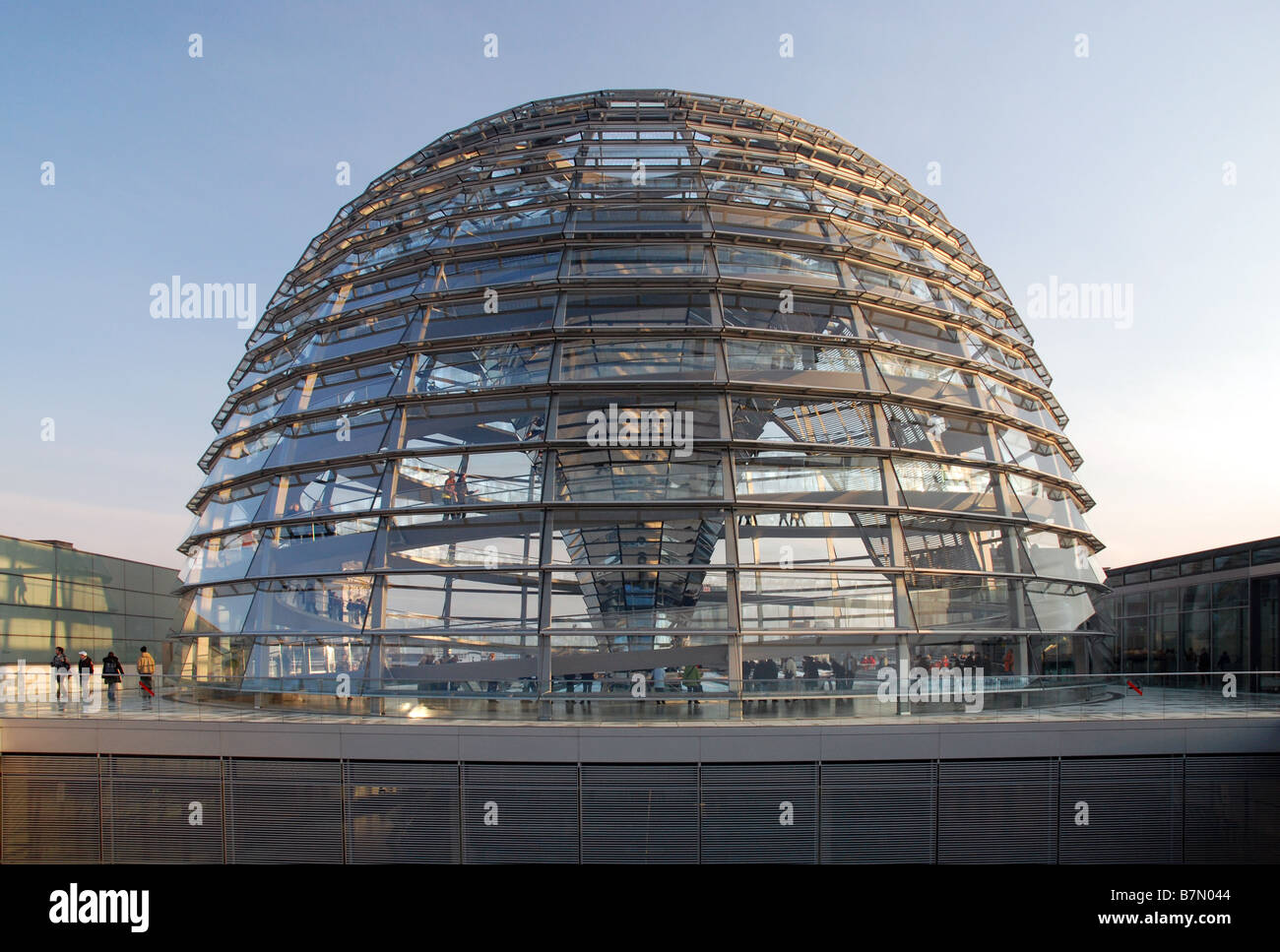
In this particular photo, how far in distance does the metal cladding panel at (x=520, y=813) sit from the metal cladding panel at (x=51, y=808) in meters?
7.08

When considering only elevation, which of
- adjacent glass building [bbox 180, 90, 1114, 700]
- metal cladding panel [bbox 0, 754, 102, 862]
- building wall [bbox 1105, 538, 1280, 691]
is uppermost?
adjacent glass building [bbox 180, 90, 1114, 700]

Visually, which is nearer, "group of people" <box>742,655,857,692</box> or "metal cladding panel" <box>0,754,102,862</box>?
"metal cladding panel" <box>0,754,102,862</box>

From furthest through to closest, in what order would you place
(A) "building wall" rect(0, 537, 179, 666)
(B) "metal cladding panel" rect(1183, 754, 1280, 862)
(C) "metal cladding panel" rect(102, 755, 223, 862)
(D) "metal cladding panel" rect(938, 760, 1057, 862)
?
(A) "building wall" rect(0, 537, 179, 666) < (C) "metal cladding panel" rect(102, 755, 223, 862) < (B) "metal cladding panel" rect(1183, 754, 1280, 862) < (D) "metal cladding panel" rect(938, 760, 1057, 862)

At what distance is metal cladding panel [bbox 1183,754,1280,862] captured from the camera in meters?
15.0

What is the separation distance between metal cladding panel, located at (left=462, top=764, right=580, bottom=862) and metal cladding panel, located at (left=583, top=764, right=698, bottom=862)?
0.99ft

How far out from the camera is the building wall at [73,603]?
3322cm

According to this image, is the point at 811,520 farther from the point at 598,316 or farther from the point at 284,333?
the point at 284,333

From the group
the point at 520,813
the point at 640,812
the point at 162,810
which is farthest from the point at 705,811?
the point at 162,810

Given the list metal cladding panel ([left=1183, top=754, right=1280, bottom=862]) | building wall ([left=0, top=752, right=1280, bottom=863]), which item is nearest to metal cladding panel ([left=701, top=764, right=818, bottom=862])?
building wall ([left=0, top=752, right=1280, bottom=863])

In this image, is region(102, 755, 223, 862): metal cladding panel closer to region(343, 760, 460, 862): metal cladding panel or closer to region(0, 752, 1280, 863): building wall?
region(0, 752, 1280, 863): building wall

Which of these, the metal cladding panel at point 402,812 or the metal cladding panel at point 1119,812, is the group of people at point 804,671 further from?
the metal cladding panel at point 402,812

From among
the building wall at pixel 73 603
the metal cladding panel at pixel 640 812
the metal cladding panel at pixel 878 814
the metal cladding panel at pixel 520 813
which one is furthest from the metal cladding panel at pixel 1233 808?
the building wall at pixel 73 603

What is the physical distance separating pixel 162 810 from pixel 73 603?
26.0m
